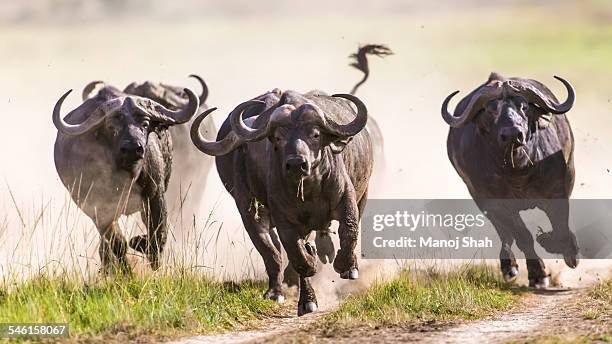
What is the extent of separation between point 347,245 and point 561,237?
362 centimetres

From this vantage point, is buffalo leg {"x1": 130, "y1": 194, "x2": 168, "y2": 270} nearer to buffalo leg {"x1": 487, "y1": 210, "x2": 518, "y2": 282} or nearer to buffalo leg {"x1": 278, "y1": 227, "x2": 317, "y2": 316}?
buffalo leg {"x1": 278, "y1": 227, "x2": 317, "y2": 316}

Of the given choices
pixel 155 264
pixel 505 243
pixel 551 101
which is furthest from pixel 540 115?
pixel 155 264

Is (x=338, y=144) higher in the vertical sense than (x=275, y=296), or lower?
higher

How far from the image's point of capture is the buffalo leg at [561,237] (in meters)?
14.7

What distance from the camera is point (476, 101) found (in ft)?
50.0

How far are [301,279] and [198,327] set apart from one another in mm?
1638

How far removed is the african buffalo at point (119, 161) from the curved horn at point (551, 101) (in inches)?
149

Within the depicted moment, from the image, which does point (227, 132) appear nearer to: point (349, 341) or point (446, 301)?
point (446, 301)

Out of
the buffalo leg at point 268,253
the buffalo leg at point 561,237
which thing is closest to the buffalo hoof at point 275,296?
the buffalo leg at point 268,253

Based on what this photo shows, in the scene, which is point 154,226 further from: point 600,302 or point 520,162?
point 600,302

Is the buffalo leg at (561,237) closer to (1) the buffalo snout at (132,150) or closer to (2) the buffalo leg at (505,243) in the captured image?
(2) the buffalo leg at (505,243)

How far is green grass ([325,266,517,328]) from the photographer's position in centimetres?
1137

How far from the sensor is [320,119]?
39.2 ft

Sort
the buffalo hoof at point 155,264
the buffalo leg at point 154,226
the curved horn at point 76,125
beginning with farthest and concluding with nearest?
1. the curved horn at point 76,125
2. the buffalo leg at point 154,226
3. the buffalo hoof at point 155,264
